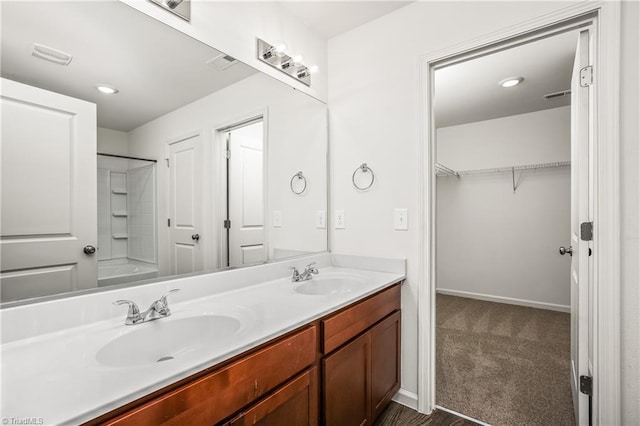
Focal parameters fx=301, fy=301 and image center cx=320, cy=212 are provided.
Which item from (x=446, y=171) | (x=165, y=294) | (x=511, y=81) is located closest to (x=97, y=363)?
(x=165, y=294)

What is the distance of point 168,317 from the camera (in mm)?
1095

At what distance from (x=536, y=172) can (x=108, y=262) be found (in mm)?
4270

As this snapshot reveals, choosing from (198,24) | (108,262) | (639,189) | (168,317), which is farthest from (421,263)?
(198,24)

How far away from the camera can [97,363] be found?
30.7 inches

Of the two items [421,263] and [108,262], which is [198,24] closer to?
[108,262]

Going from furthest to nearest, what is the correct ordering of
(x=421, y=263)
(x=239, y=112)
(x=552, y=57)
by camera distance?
(x=552, y=57) → (x=421, y=263) → (x=239, y=112)

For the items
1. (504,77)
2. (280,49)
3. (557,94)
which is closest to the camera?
(280,49)

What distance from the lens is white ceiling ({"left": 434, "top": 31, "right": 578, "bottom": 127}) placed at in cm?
235

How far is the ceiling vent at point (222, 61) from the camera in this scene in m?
1.49

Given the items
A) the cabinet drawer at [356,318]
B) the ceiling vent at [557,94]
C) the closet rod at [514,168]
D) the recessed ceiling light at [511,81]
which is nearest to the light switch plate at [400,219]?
the cabinet drawer at [356,318]

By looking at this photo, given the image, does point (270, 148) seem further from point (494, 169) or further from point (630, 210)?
point (494, 169)

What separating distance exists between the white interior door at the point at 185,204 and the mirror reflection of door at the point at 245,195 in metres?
0.18

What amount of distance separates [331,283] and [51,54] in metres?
1.59

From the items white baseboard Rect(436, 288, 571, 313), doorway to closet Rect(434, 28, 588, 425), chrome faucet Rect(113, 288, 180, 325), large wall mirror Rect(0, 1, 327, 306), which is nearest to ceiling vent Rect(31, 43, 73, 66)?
large wall mirror Rect(0, 1, 327, 306)
